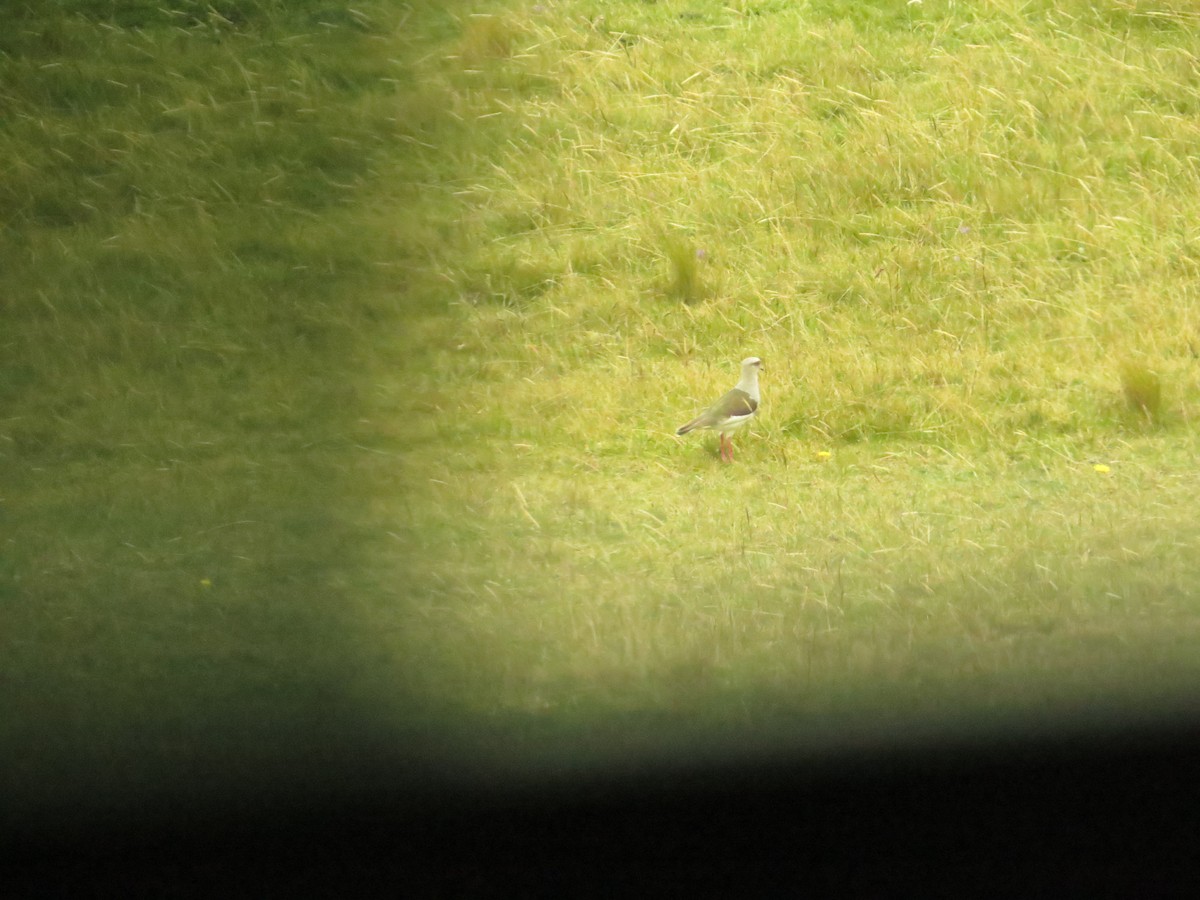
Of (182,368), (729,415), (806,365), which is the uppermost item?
(806,365)

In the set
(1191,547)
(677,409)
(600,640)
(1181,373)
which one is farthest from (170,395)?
(1181,373)

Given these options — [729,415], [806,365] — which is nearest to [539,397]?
[729,415]

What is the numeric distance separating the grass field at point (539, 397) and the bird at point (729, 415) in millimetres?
22

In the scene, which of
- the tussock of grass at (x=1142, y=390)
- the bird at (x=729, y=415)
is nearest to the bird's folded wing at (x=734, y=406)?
the bird at (x=729, y=415)

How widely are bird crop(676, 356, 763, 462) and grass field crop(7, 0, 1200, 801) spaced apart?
0.07 feet

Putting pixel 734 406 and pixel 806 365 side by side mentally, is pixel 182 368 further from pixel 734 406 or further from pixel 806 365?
pixel 806 365

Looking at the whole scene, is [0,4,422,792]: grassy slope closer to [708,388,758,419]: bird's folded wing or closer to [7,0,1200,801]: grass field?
[7,0,1200,801]: grass field

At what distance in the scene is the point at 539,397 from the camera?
1418 mm

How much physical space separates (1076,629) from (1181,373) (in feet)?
2.24

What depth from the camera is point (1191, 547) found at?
1.03 m

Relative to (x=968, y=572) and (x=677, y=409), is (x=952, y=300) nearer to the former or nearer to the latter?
(x=677, y=409)

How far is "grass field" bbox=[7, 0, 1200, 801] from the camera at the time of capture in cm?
89

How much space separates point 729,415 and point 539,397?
0.22 metres

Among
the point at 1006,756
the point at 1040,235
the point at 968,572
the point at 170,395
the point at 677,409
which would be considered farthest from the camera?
the point at 1040,235
